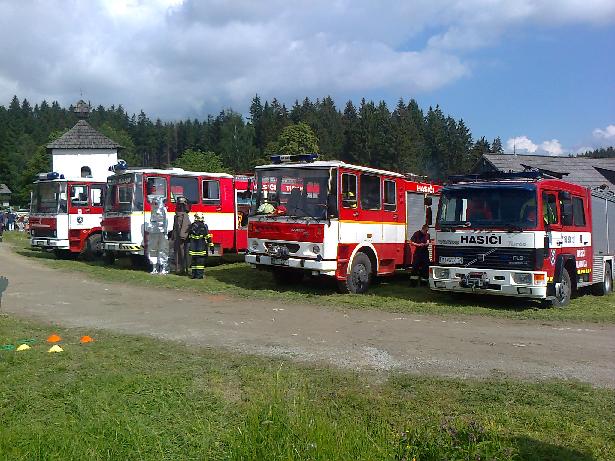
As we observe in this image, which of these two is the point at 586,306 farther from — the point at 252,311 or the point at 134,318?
the point at 134,318

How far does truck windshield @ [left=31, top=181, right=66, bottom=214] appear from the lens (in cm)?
2022

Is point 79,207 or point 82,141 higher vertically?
point 82,141

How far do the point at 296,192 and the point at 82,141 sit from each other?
41.0 meters

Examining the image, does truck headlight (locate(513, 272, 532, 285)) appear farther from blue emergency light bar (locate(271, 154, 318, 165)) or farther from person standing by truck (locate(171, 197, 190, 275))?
person standing by truck (locate(171, 197, 190, 275))

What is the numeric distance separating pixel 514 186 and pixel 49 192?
15742mm

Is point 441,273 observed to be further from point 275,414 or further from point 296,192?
point 275,414

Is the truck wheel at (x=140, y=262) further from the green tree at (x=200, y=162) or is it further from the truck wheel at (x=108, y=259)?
the green tree at (x=200, y=162)

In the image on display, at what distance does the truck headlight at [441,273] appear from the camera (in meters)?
11.9

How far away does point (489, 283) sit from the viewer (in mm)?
11367

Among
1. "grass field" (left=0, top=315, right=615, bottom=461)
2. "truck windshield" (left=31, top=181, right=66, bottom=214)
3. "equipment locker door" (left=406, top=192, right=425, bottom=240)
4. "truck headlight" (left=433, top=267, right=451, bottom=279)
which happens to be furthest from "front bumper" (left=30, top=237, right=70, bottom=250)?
"grass field" (left=0, top=315, right=615, bottom=461)

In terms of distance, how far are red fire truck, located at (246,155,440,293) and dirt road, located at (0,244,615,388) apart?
1.24 m

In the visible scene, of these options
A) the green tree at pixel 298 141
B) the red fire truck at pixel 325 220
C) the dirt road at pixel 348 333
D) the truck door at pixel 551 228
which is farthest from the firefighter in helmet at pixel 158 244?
the green tree at pixel 298 141

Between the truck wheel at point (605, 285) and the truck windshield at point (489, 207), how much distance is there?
14.6ft

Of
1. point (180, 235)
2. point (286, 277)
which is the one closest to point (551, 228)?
point (286, 277)
